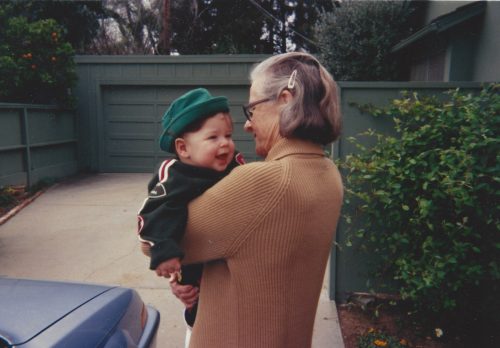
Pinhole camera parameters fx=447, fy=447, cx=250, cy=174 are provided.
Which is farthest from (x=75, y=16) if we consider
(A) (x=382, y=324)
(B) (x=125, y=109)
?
(A) (x=382, y=324)

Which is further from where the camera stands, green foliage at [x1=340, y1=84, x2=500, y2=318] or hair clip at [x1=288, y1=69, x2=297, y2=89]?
green foliage at [x1=340, y1=84, x2=500, y2=318]

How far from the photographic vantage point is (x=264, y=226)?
1220mm

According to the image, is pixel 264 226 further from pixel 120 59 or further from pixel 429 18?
pixel 120 59

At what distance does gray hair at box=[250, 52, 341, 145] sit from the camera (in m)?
1.32

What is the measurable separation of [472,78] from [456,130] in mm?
4418

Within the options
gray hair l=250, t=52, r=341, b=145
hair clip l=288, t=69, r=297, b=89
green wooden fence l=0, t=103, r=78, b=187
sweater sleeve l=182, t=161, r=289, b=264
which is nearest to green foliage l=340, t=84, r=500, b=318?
gray hair l=250, t=52, r=341, b=145

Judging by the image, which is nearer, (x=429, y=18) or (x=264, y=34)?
(x=429, y=18)

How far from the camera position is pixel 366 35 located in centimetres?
1009

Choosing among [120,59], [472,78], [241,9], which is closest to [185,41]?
[241,9]

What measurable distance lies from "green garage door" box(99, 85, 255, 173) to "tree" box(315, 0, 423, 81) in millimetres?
2592

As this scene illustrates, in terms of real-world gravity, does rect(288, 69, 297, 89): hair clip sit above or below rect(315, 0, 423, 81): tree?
below

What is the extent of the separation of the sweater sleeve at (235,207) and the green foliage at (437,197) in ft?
6.98

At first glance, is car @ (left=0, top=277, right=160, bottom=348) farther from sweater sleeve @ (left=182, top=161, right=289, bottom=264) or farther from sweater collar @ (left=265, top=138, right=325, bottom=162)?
sweater collar @ (left=265, top=138, right=325, bottom=162)

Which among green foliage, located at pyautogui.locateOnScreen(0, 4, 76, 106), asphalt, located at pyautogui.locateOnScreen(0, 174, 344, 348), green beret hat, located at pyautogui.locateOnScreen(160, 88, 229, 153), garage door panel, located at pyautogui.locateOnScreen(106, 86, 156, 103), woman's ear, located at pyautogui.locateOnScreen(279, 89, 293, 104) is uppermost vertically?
green foliage, located at pyautogui.locateOnScreen(0, 4, 76, 106)
